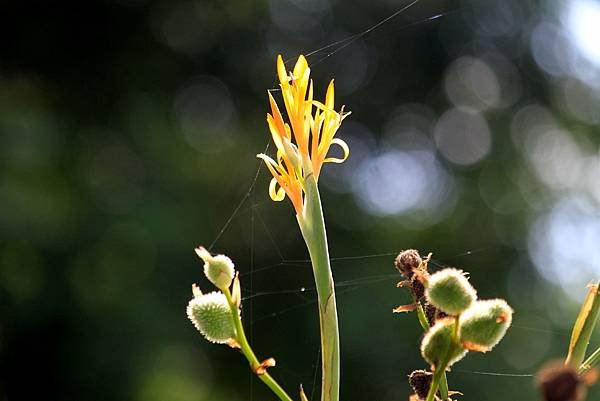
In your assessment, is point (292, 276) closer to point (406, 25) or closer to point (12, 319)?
point (12, 319)

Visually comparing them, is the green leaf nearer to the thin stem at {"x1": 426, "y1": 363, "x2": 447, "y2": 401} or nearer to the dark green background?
the thin stem at {"x1": 426, "y1": 363, "x2": 447, "y2": 401}

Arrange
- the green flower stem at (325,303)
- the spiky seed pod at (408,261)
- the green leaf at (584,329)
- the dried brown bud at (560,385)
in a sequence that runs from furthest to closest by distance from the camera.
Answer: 1. the spiky seed pod at (408,261)
2. the green flower stem at (325,303)
3. the green leaf at (584,329)
4. the dried brown bud at (560,385)

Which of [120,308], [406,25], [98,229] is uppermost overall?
[406,25]

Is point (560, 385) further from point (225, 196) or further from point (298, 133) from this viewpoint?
point (225, 196)

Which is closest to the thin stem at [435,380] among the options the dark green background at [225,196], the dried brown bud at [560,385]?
the dried brown bud at [560,385]

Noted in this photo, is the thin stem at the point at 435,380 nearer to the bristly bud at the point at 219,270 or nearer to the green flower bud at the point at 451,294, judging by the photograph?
the green flower bud at the point at 451,294

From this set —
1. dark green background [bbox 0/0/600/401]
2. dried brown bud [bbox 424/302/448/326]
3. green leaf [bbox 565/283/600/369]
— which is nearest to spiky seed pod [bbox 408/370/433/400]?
dried brown bud [bbox 424/302/448/326]

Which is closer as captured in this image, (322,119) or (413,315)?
(322,119)

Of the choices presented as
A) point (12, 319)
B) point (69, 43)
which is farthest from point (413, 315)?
point (69, 43)
